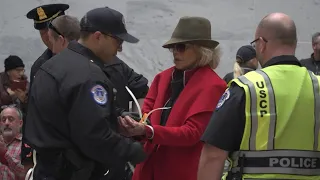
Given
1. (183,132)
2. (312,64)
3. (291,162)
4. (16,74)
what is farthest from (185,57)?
(16,74)

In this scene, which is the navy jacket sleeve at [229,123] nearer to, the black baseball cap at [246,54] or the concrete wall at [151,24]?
the black baseball cap at [246,54]

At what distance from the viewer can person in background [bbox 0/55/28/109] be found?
6.87m

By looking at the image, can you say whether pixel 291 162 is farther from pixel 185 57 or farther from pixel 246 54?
pixel 246 54

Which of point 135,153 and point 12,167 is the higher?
point 135,153

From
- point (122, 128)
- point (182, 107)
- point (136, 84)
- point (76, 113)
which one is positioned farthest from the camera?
point (136, 84)

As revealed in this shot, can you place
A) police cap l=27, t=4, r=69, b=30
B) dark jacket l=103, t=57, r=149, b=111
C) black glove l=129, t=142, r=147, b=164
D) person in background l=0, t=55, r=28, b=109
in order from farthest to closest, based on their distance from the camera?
1. person in background l=0, t=55, r=28, b=109
2. police cap l=27, t=4, r=69, b=30
3. dark jacket l=103, t=57, r=149, b=111
4. black glove l=129, t=142, r=147, b=164

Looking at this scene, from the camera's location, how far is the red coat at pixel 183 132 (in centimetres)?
392

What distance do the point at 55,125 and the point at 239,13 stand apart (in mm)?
4883

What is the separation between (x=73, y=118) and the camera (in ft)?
11.0

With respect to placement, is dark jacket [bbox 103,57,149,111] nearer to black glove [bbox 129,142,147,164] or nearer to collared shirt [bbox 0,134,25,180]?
black glove [bbox 129,142,147,164]

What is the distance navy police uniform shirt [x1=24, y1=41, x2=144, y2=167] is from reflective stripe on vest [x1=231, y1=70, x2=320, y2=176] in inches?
25.9

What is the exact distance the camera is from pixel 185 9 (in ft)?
25.6

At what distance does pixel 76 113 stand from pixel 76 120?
0.04 m

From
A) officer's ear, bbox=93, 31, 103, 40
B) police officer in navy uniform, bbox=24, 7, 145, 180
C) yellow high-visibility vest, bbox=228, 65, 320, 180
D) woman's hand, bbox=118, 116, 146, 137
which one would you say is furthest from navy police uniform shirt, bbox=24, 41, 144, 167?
yellow high-visibility vest, bbox=228, 65, 320, 180
